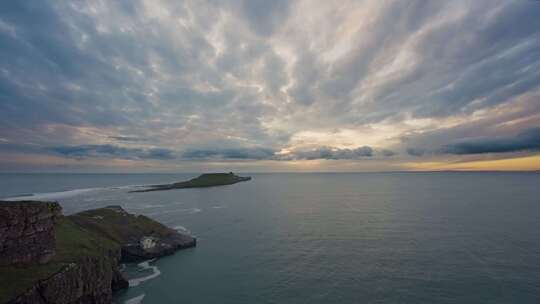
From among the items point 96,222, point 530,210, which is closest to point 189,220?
point 96,222

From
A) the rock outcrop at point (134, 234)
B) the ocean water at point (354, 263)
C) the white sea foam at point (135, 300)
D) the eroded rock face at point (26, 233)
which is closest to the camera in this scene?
the eroded rock face at point (26, 233)

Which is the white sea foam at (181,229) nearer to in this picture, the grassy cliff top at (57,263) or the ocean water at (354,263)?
the ocean water at (354,263)

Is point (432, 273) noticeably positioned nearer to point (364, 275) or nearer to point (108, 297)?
point (364, 275)

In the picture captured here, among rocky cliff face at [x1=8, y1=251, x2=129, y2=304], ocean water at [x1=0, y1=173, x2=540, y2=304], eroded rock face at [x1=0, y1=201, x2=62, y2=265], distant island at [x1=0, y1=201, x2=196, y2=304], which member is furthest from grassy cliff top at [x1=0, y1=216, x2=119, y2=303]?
ocean water at [x1=0, y1=173, x2=540, y2=304]

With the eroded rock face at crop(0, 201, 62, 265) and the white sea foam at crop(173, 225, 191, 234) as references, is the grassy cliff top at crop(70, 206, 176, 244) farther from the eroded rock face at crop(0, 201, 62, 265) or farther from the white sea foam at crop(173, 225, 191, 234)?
the eroded rock face at crop(0, 201, 62, 265)

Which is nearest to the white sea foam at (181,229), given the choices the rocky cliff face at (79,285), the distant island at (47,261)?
the distant island at (47,261)
